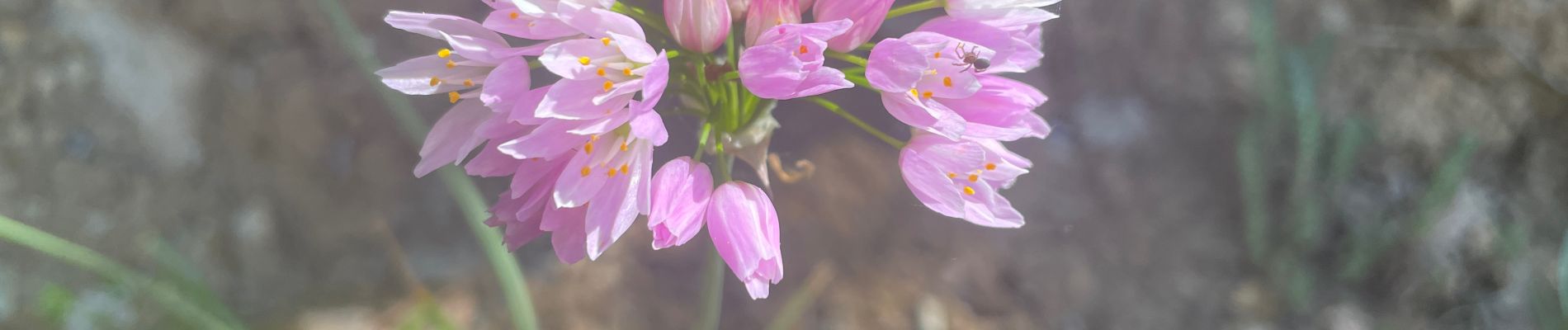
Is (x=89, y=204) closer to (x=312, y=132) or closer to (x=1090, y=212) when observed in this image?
(x=312, y=132)

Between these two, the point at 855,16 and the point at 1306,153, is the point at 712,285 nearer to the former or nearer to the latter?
the point at 855,16

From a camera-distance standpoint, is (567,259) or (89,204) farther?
(89,204)

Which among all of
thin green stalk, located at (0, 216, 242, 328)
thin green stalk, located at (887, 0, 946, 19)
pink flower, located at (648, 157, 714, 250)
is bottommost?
thin green stalk, located at (0, 216, 242, 328)

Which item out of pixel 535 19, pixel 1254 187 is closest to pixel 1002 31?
pixel 535 19

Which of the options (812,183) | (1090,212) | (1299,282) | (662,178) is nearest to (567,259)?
(662,178)

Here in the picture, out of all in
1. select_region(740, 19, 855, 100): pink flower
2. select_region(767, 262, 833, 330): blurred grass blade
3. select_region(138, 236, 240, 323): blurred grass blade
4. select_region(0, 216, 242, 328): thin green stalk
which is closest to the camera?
select_region(740, 19, 855, 100): pink flower

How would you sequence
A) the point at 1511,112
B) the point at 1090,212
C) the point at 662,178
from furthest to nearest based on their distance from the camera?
the point at 1090,212 < the point at 1511,112 < the point at 662,178

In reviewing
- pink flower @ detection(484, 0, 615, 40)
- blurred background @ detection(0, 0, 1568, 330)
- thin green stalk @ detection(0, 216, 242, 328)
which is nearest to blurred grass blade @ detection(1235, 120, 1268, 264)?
blurred background @ detection(0, 0, 1568, 330)

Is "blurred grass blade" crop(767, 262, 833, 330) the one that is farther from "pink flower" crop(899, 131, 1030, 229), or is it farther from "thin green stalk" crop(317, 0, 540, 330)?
"pink flower" crop(899, 131, 1030, 229)
